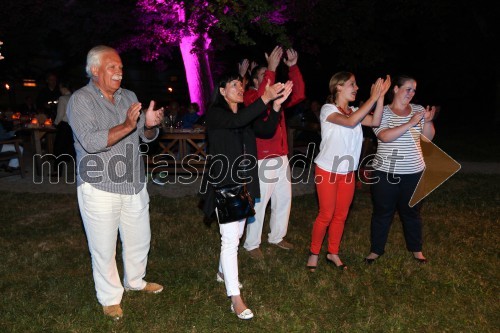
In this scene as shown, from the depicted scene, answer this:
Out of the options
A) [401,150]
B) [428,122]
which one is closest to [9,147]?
[401,150]

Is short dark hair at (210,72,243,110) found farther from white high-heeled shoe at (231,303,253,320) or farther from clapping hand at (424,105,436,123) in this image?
clapping hand at (424,105,436,123)

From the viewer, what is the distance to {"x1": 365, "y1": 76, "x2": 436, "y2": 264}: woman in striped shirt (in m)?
5.22

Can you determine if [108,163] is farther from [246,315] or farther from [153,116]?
[246,315]

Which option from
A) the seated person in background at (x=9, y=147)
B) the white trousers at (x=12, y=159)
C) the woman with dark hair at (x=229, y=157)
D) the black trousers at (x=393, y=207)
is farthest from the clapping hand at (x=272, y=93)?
the white trousers at (x=12, y=159)

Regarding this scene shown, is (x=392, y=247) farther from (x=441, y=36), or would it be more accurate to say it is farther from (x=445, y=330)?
(x=441, y=36)

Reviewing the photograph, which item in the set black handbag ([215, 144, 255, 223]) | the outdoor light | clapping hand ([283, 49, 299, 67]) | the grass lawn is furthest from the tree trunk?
the outdoor light

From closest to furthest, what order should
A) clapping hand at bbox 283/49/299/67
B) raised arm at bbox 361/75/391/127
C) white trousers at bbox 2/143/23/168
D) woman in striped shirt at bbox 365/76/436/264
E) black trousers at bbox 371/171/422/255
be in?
raised arm at bbox 361/75/391/127, woman in striped shirt at bbox 365/76/436/264, black trousers at bbox 371/171/422/255, clapping hand at bbox 283/49/299/67, white trousers at bbox 2/143/23/168

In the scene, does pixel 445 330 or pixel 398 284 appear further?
pixel 398 284

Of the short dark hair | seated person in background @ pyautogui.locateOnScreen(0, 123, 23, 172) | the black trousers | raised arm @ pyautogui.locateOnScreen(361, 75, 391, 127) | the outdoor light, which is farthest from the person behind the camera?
the outdoor light

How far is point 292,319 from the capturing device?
14.2ft

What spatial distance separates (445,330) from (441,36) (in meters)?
22.8

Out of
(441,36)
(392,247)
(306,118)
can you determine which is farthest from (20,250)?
(441,36)

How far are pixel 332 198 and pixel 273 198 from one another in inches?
39.9

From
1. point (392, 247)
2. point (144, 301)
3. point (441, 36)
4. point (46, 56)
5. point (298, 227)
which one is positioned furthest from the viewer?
point (46, 56)
